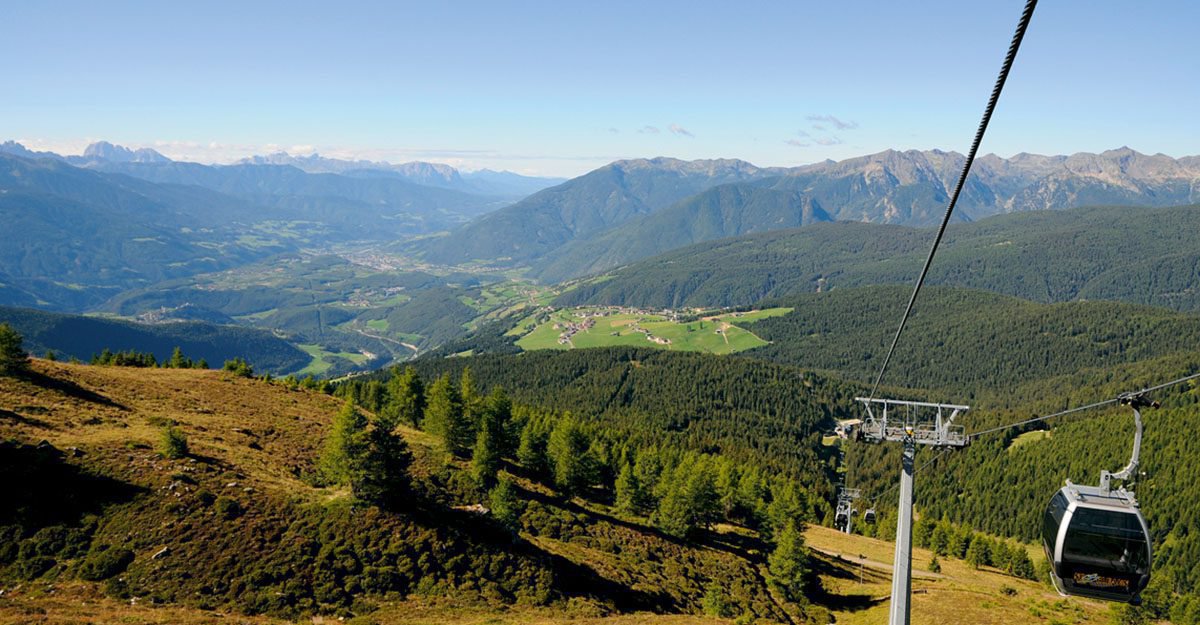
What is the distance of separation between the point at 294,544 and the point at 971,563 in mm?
103503

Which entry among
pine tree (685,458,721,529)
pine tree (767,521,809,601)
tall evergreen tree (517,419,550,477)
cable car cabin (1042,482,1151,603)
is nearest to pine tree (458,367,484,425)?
tall evergreen tree (517,419,550,477)

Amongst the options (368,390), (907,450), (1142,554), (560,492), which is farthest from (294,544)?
(368,390)

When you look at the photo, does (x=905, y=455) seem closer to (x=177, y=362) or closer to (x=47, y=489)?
(x=47, y=489)

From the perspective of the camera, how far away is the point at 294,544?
44.3 meters

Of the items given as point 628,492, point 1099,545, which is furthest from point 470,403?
point 1099,545

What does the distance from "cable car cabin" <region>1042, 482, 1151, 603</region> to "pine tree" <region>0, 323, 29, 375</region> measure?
276 ft

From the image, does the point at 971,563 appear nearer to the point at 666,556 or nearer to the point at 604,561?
the point at 666,556

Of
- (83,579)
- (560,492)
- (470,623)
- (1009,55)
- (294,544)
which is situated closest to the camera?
(1009,55)

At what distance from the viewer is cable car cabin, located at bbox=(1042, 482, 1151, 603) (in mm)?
19625

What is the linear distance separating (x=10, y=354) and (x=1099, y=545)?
86.3 metres

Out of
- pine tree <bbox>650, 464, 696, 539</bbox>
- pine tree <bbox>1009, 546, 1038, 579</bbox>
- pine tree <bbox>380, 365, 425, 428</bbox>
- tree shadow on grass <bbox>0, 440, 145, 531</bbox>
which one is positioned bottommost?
pine tree <bbox>1009, 546, 1038, 579</bbox>

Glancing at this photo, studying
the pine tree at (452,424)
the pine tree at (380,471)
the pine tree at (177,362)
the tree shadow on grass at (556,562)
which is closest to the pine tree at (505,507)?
the tree shadow on grass at (556,562)

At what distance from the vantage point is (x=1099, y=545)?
789 inches

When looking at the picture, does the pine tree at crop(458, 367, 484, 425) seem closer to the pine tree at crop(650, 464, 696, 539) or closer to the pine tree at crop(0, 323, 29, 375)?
the pine tree at crop(650, 464, 696, 539)
